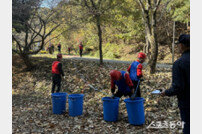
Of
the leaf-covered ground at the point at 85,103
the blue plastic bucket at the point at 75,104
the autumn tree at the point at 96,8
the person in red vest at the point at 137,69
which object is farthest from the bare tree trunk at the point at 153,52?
the blue plastic bucket at the point at 75,104

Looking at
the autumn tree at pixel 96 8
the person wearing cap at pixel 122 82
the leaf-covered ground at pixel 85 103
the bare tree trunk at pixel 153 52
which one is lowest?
the leaf-covered ground at pixel 85 103

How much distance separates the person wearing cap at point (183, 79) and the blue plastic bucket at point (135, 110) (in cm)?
229

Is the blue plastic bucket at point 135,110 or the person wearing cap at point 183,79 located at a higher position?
the person wearing cap at point 183,79

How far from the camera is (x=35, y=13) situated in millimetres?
12742

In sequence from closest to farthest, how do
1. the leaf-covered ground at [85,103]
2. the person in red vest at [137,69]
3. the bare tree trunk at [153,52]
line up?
the leaf-covered ground at [85,103]
the person in red vest at [137,69]
the bare tree trunk at [153,52]

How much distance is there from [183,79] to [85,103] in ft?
21.1

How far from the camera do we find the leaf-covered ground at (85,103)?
19.3ft

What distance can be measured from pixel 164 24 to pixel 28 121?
22291 millimetres

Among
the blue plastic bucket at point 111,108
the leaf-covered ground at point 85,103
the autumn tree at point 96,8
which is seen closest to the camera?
the leaf-covered ground at point 85,103

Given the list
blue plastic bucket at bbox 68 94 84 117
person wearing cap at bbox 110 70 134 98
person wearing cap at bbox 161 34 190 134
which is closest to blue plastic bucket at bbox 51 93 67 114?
blue plastic bucket at bbox 68 94 84 117

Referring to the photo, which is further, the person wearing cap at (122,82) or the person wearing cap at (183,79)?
the person wearing cap at (122,82)

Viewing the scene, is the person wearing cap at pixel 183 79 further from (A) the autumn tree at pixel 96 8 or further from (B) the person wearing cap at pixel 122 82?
(A) the autumn tree at pixel 96 8

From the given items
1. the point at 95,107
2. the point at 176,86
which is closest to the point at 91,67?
the point at 95,107

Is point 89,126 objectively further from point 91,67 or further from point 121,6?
point 121,6
